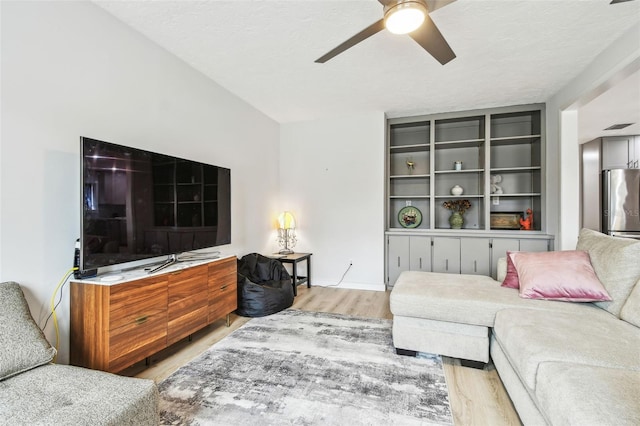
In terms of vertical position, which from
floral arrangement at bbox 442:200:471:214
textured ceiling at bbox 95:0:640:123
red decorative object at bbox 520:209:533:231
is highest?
textured ceiling at bbox 95:0:640:123

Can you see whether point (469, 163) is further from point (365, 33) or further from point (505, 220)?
point (365, 33)

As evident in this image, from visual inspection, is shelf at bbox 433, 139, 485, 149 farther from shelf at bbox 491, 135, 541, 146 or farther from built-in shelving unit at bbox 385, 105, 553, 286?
shelf at bbox 491, 135, 541, 146

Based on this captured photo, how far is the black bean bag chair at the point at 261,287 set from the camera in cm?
303

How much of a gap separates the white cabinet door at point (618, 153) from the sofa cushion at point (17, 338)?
7983mm

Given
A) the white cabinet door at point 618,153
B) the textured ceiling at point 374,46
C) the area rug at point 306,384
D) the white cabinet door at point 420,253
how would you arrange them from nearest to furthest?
the area rug at point 306,384 → the textured ceiling at point 374,46 → the white cabinet door at point 420,253 → the white cabinet door at point 618,153

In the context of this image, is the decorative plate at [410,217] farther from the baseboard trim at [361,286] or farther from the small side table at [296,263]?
the small side table at [296,263]

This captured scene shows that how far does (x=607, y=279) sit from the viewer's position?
1.93 m

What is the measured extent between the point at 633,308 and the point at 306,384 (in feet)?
6.52

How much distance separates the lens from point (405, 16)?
1.64 metres

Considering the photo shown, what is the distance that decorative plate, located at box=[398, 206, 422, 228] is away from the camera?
14.5 ft

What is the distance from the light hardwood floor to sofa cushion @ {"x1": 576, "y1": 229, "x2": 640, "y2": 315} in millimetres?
889

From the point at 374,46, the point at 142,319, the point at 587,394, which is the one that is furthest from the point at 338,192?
the point at 587,394

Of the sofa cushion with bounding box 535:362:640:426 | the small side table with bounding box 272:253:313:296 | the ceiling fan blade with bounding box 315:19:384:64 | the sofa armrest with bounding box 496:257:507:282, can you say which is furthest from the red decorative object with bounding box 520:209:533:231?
the ceiling fan blade with bounding box 315:19:384:64

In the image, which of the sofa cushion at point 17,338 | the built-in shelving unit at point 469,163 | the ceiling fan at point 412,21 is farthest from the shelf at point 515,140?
the sofa cushion at point 17,338
